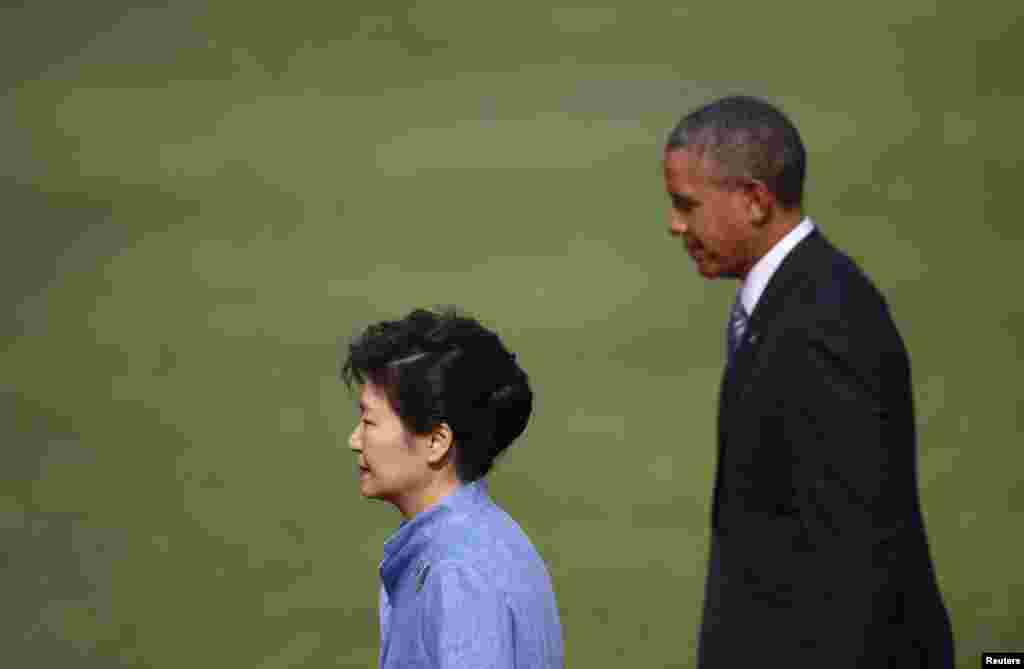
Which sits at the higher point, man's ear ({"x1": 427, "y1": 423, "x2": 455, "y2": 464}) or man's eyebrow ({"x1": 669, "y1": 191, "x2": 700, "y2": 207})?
man's eyebrow ({"x1": 669, "y1": 191, "x2": 700, "y2": 207})

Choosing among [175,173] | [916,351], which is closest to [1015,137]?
[916,351]

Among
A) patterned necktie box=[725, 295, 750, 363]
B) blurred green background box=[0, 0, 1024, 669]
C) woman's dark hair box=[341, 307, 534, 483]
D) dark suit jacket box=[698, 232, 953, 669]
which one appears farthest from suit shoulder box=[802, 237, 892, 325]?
blurred green background box=[0, 0, 1024, 669]

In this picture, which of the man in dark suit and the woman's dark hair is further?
the woman's dark hair

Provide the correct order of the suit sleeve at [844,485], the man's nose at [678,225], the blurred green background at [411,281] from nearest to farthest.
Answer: the suit sleeve at [844,485] → the man's nose at [678,225] → the blurred green background at [411,281]

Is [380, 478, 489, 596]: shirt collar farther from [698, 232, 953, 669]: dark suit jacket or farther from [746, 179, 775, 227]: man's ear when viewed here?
[746, 179, 775, 227]: man's ear

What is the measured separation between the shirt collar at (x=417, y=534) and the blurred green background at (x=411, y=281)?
178 cm

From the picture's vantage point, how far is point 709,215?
7.64 feet

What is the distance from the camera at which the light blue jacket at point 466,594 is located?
7.86 feet

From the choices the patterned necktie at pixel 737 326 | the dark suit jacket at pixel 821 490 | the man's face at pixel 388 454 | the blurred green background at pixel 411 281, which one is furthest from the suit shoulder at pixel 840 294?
the blurred green background at pixel 411 281

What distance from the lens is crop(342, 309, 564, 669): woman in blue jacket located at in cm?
249

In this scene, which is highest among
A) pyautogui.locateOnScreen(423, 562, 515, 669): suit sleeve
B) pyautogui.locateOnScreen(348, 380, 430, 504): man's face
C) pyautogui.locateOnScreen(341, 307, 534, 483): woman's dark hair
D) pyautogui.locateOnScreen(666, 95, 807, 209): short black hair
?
pyautogui.locateOnScreen(666, 95, 807, 209): short black hair

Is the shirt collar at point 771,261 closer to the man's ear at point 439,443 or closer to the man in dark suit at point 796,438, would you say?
the man in dark suit at point 796,438

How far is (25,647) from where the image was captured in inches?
172

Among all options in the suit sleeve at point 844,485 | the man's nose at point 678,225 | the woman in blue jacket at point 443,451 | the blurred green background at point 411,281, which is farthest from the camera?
the blurred green background at point 411,281
